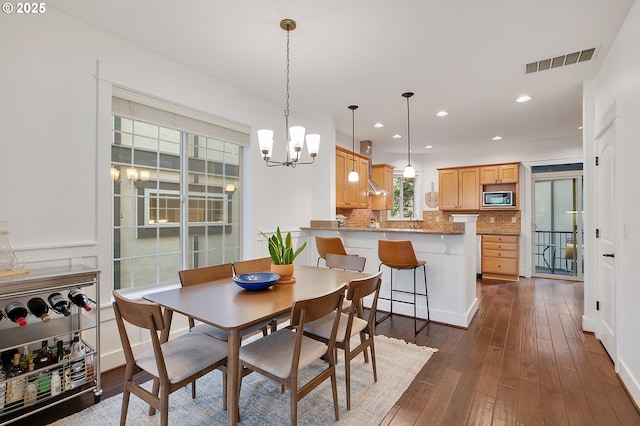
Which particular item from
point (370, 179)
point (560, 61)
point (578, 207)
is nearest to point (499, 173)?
point (578, 207)

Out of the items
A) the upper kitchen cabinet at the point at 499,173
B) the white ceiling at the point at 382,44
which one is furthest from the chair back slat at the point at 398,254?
the upper kitchen cabinet at the point at 499,173

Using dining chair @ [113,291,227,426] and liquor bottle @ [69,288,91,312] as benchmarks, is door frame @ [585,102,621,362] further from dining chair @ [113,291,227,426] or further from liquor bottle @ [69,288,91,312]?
liquor bottle @ [69,288,91,312]

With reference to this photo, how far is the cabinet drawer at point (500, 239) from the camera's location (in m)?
6.05

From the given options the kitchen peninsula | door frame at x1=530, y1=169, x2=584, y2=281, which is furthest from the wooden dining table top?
door frame at x1=530, y1=169, x2=584, y2=281

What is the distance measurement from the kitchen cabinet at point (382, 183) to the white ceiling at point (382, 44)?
243 cm

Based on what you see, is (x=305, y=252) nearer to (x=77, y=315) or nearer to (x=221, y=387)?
(x=221, y=387)

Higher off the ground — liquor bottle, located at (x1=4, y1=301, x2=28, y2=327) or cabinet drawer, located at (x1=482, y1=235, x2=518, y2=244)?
cabinet drawer, located at (x1=482, y1=235, x2=518, y2=244)

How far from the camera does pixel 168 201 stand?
10.3 feet

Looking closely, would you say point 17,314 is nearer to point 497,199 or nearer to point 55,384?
point 55,384

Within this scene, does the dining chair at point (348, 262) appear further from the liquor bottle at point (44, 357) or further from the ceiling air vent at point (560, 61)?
the ceiling air vent at point (560, 61)

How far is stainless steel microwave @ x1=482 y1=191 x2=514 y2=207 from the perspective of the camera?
634 centimetres

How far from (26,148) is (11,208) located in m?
0.43

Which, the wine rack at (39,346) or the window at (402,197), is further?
the window at (402,197)

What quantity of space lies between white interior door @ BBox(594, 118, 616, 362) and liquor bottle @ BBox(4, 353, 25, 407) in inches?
172
